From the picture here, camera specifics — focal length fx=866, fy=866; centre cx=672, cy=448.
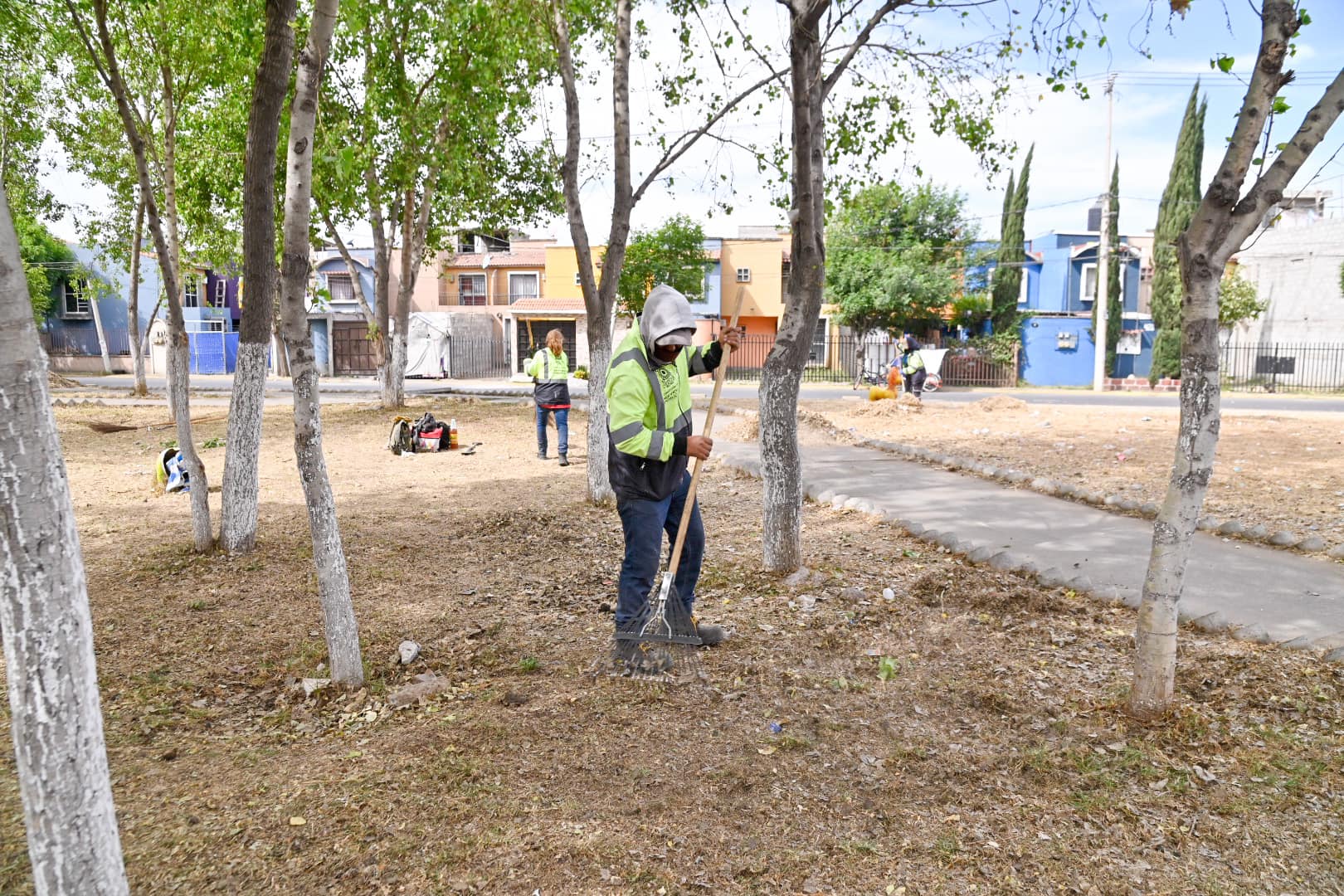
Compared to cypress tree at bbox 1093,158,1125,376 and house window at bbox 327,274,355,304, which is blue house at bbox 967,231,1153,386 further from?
house window at bbox 327,274,355,304

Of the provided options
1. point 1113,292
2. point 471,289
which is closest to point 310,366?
point 1113,292

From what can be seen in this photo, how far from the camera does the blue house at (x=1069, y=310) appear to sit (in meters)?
34.7

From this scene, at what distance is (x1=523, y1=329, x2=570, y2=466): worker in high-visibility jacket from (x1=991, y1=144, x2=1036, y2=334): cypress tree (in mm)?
27764

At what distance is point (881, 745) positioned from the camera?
3.57m

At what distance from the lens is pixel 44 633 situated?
6.44ft

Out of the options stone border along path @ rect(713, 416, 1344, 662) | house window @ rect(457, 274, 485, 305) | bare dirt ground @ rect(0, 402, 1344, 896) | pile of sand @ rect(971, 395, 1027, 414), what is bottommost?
bare dirt ground @ rect(0, 402, 1344, 896)

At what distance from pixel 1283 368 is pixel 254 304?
34.9 m

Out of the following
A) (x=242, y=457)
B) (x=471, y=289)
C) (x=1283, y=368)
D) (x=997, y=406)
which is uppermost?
(x=471, y=289)

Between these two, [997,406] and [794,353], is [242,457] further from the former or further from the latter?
[997,406]

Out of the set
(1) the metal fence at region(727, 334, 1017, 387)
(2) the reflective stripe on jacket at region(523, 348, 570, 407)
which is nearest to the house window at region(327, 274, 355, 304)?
(1) the metal fence at region(727, 334, 1017, 387)

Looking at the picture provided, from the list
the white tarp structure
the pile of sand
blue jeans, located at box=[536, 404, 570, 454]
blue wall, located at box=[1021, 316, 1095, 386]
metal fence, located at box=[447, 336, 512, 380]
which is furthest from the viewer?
metal fence, located at box=[447, 336, 512, 380]

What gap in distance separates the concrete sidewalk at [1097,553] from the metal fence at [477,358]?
3162cm

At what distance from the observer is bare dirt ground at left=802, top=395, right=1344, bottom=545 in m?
7.86

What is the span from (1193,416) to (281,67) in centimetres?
530
